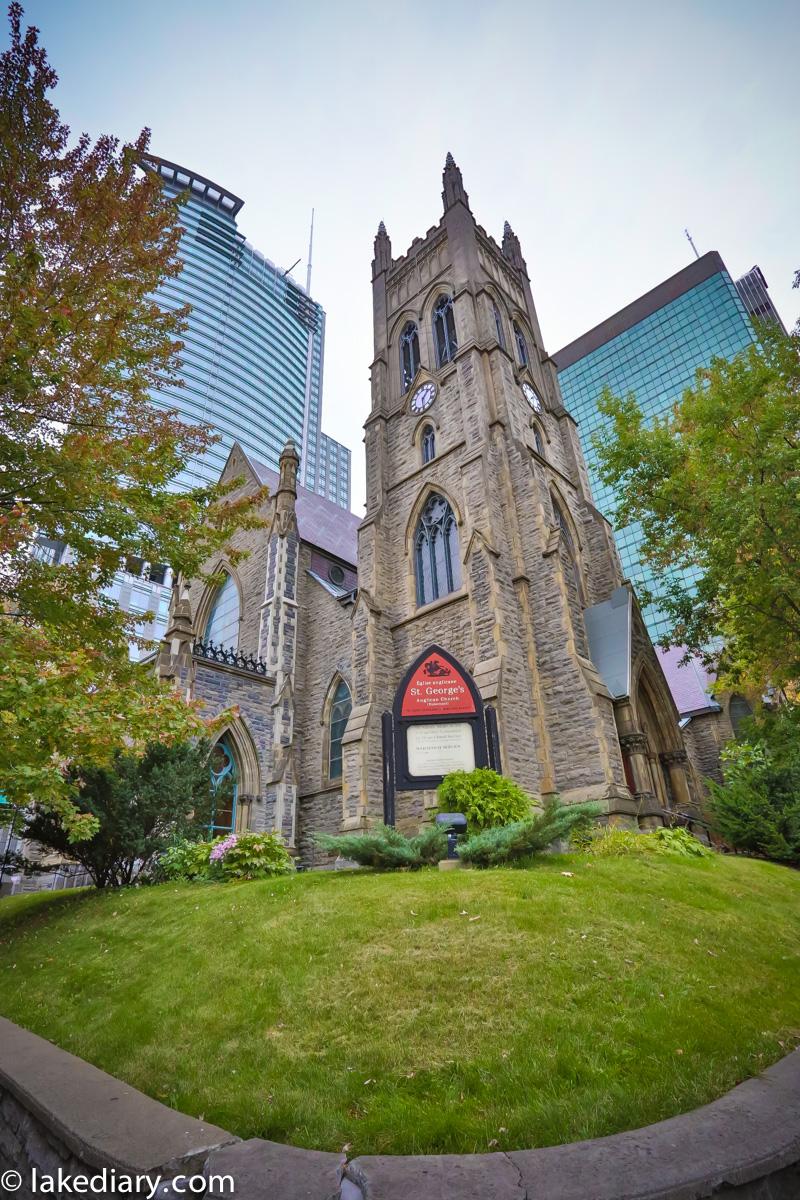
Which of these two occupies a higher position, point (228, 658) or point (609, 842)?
point (228, 658)

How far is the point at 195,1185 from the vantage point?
94.3 inches

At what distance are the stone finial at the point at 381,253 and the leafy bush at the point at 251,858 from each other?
26.6m

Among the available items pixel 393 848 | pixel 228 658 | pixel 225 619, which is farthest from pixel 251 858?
pixel 225 619

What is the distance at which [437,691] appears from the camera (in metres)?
9.93

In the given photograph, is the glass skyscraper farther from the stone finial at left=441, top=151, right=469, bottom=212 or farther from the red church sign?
the red church sign

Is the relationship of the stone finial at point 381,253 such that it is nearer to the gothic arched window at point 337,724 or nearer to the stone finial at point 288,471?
the stone finial at point 288,471

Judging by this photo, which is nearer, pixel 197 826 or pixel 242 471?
pixel 197 826

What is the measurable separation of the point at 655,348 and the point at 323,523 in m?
73.6

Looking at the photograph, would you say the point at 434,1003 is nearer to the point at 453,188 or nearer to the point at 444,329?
the point at 444,329

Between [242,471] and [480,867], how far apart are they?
22.8m

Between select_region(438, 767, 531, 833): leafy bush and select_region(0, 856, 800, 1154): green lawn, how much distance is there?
1636mm

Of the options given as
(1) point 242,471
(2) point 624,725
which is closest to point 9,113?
(2) point 624,725

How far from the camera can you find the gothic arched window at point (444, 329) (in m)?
22.7

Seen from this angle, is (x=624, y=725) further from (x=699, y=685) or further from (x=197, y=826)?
(x=699, y=685)
